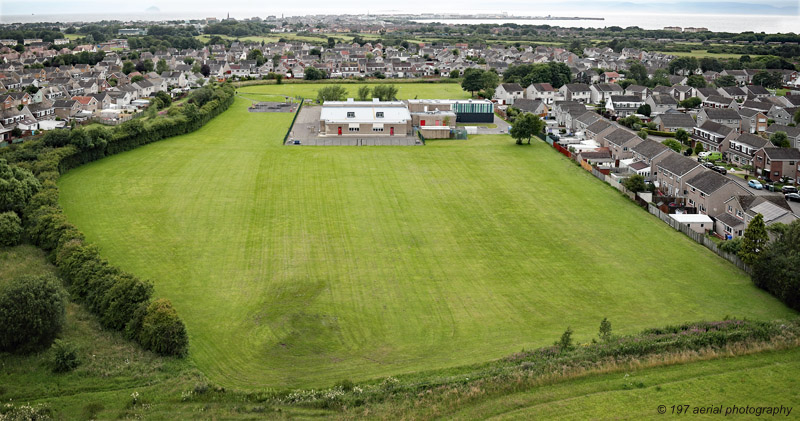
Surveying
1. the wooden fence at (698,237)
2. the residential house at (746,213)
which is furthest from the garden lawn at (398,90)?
the residential house at (746,213)

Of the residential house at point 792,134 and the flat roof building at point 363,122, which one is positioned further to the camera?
the flat roof building at point 363,122

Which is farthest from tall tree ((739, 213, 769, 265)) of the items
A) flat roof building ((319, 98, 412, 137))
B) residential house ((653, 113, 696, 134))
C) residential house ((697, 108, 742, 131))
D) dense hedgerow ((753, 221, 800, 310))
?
residential house ((697, 108, 742, 131))

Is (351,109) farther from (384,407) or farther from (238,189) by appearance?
(384,407)

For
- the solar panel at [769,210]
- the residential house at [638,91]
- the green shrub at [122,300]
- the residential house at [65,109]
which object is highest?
the residential house at [638,91]

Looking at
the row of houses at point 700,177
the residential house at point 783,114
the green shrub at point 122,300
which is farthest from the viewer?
the residential house at point 783,114

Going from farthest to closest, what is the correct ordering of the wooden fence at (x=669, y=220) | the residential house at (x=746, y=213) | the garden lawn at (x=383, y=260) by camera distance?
the residential house at (x=746, y=213) < the wooden fence at (x=669, y=220) < the garden lawn at (x=383, y=260)

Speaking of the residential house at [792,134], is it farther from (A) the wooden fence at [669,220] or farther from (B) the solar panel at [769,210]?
(B) the solar panel at [769,210]

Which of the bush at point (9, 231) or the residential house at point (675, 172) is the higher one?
the residential house at point (675, 172)

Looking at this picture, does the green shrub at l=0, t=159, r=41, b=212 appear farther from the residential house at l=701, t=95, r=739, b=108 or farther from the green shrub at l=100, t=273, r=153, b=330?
the residential house at l=701, t=95, r=739, b=108
